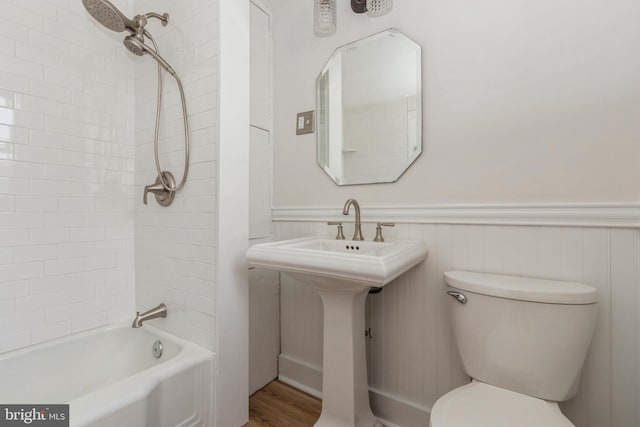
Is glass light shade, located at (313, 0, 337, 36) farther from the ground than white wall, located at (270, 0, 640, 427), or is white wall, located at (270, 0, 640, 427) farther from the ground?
glass light shade, located at (313, 0, 337, 36)

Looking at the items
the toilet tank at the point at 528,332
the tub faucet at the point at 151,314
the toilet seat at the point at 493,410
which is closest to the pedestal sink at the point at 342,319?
the toilet tank at the point at 528,332

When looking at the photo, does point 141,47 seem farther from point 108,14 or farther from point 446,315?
point 446,315

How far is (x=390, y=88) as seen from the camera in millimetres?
1401

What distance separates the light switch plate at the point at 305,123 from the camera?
1653 mm

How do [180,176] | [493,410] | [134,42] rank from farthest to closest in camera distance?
[180,176] < [134,42] < [493,410]

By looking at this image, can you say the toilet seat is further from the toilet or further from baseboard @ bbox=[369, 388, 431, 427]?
baseboard @ bbox=[369, 388, 431, 427]

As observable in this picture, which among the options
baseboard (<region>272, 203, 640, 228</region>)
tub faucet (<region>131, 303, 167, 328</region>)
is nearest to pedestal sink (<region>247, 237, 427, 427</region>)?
baseboard (<region>272, 203, 640, 228</region>)

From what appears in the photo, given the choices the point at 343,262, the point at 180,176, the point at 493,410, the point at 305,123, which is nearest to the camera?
the point at 493,410

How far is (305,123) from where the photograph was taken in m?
1.68

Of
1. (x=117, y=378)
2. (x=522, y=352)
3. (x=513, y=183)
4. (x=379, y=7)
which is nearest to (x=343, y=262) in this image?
(x=522, y=352)

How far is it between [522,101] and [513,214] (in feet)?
1.40

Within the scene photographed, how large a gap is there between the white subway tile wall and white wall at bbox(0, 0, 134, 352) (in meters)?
0.11

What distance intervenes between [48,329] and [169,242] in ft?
2.15

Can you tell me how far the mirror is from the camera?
1343 millimetres
